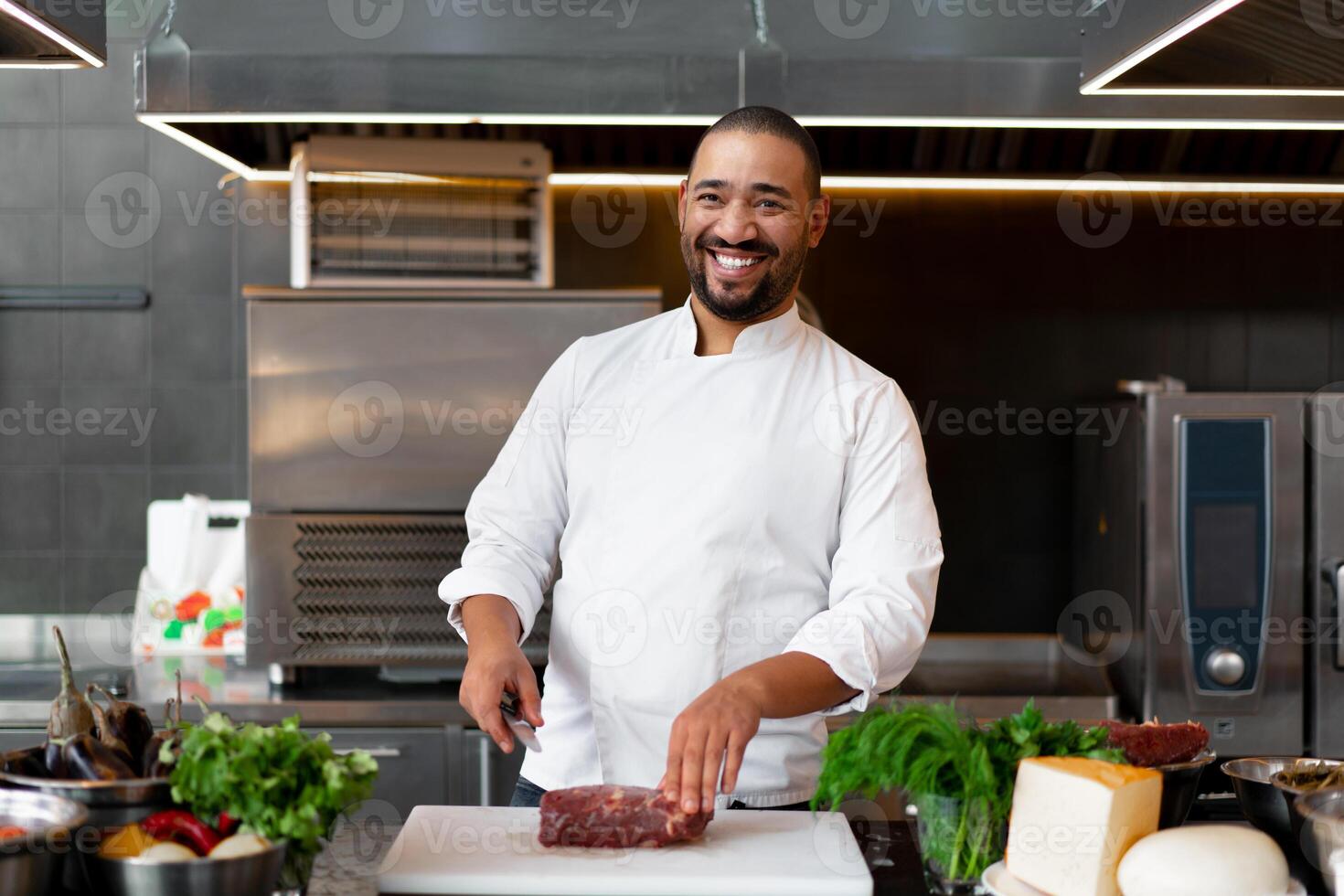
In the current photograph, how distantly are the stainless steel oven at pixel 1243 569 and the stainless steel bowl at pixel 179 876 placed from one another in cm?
212

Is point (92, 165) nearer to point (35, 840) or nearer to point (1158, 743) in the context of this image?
point (35, 840)

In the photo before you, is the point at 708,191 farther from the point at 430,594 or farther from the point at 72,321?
the point at 72,321

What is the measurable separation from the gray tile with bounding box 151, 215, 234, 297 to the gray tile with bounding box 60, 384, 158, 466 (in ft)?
0.94

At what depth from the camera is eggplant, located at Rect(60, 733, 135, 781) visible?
1.22 m

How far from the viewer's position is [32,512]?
11.0ft

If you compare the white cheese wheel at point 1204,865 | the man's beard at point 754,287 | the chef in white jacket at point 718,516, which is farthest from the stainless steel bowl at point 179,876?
the man's beard at point 754,287

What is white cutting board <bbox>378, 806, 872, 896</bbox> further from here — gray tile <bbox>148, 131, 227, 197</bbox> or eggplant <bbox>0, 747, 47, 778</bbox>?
gray tile <bbox>148, 131, 227, 197</bbox>

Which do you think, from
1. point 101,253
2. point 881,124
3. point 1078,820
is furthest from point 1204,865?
point 101,253

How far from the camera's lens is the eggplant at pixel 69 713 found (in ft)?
4.34

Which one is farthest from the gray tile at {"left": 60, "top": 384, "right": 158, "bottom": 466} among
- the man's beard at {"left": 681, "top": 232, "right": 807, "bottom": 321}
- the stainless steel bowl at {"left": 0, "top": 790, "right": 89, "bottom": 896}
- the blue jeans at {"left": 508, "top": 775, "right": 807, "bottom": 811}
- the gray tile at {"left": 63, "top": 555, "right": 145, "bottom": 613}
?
the stainless steel bowl at {"left": 0, "top": 790, "right": 89, "bottom": 896}

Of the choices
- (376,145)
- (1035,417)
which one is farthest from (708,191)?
(1035,417)

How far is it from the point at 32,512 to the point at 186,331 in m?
0.61

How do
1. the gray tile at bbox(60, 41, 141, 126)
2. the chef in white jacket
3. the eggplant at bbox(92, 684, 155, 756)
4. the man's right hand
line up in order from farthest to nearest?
the gray tile at bbox(60, 41, 141, 126) → the chef in white jacket → the man's right hand → the eggplant at bbox(92, 684, 155, 756)

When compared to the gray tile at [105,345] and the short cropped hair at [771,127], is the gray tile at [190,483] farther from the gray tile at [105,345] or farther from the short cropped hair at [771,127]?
the short cropped hair at [771,127]
